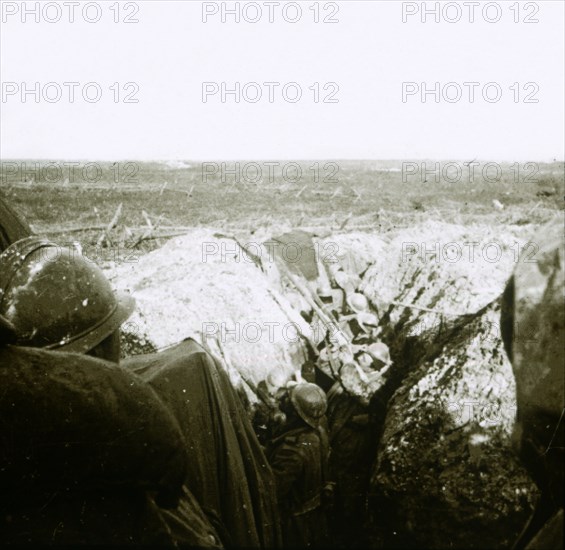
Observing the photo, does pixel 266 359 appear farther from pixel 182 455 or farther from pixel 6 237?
pixel 182 455

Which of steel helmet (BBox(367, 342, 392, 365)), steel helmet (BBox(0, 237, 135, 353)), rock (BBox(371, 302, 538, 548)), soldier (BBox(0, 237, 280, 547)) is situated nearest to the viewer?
soldier (BBox(0, 237, 280, 547))

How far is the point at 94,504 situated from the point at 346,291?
3932 millimetres

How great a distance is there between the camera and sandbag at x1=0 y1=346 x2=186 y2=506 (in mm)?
1215

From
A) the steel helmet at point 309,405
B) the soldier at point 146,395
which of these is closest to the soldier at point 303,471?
the steel helmet at point 309,405

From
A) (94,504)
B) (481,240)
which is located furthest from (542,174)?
(94,504)

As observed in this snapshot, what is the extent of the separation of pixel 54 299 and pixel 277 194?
11.5 feet

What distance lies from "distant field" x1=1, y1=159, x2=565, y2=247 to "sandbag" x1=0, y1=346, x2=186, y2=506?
2686mm

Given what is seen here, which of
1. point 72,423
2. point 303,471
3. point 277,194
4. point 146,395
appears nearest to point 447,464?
point 303,471

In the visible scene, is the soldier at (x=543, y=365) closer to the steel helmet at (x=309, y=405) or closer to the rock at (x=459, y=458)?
the rock at (x=459, y=458)

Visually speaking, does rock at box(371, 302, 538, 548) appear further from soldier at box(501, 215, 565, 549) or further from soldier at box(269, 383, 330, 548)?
soldier at box(501, 215, 565, 549)

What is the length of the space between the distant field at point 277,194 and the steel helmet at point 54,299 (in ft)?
7.45

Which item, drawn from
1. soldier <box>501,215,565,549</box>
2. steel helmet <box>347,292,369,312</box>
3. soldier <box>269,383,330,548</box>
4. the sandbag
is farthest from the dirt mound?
soldier <box>501,215,565,549</box>

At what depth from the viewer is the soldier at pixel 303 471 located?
10.1 feet

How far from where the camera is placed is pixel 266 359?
388 cm
